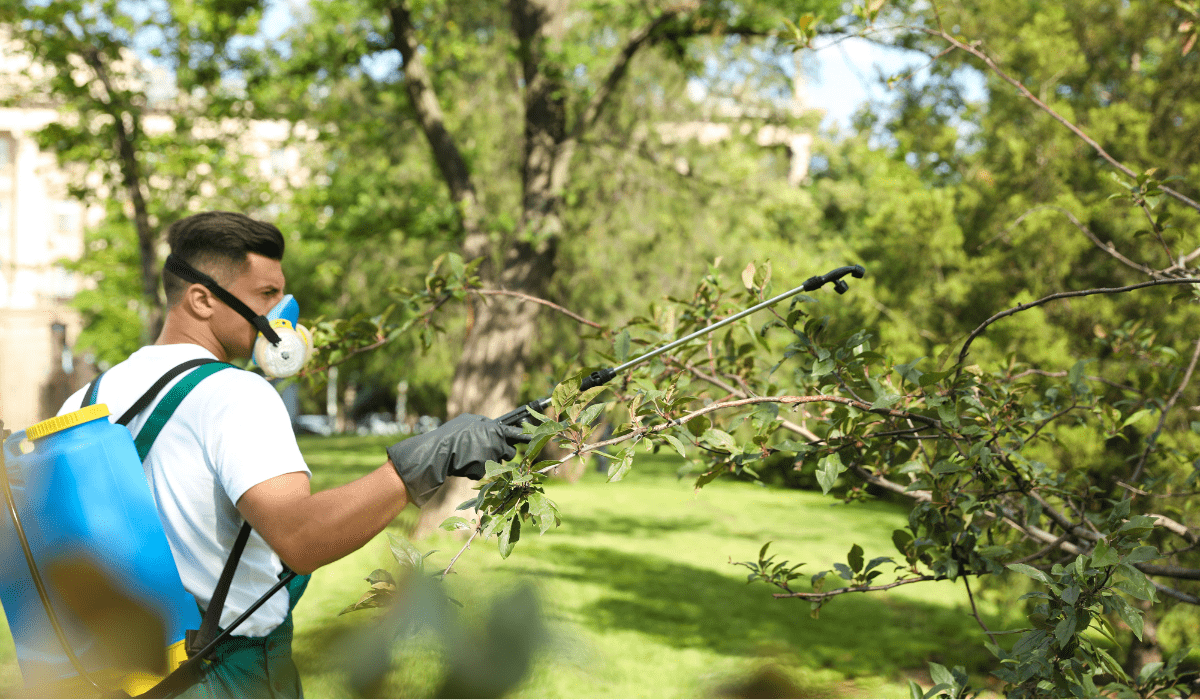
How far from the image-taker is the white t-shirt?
1533 millimetres

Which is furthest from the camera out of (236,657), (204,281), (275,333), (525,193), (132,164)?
(132,164)

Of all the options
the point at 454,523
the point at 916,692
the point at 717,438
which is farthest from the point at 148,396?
the point at 916,692

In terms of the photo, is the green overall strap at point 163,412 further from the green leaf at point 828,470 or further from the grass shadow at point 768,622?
the grass shadow at point 768,622

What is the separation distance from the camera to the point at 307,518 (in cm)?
148

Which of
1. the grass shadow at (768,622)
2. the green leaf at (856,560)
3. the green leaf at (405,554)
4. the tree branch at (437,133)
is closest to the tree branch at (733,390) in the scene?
the green leaf at (856,560)

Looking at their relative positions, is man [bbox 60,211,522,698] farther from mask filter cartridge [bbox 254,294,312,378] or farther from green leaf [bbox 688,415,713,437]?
green leaf [bbox 688,415,713,437]

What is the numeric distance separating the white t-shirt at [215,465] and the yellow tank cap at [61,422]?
175mm

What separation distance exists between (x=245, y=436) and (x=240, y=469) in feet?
0.20

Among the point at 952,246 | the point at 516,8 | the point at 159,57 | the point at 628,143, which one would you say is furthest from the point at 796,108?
the point at 159,57

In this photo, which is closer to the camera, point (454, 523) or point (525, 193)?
point (454, 523)

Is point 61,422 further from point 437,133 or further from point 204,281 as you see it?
point 437,133

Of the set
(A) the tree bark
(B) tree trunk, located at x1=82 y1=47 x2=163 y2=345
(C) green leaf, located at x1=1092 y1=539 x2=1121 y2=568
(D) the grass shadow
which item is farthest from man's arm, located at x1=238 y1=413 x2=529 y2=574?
(B) tree trunk, located at x1=82 y1=47 x2=163 y2=345

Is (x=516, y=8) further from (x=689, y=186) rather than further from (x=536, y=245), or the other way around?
(x=689, y=186)

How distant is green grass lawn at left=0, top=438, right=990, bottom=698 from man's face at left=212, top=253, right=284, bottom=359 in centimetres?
97
